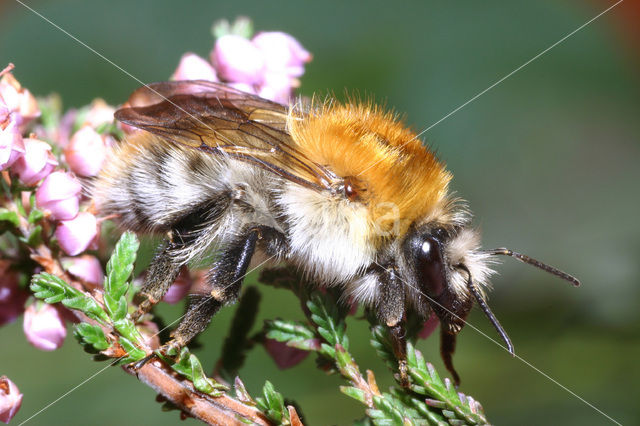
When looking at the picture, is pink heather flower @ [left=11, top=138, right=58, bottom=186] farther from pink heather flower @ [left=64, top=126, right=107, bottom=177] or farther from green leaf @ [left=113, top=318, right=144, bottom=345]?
green leaf @ [left=113, top=318, right=144, bottom=345]

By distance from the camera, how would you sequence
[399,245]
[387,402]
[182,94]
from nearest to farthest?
1. [387,402]
2. [399,245]
3. [182,94]

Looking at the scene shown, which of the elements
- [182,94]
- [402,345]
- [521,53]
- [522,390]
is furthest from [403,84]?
[402,345]

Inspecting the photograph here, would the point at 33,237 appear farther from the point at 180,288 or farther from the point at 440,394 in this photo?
the point at 440,394

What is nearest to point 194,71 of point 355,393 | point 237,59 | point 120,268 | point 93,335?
point 237,59

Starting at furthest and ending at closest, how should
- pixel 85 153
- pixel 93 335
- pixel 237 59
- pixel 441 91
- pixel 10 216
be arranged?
pixel 441 91, pixel 237 59, pixel 85 153, pixel 10 216, pixel 93 335

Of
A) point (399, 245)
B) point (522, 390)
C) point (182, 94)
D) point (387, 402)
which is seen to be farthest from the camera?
point (522, 390)

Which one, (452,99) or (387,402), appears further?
(452,99)

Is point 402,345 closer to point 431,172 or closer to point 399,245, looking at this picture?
point 399,245
